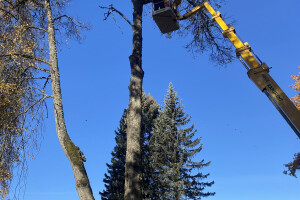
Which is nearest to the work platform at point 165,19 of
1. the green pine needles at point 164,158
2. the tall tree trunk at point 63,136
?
the tall tree trunk at point 63,136

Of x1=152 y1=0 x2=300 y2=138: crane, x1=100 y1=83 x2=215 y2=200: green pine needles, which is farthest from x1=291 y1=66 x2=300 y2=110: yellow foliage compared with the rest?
x1=152 y1=0 x2=300 y2=138: crane

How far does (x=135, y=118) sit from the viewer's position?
5.96m

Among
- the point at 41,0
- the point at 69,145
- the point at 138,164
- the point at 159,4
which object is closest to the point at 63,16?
the point at 41,0

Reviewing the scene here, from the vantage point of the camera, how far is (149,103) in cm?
2828

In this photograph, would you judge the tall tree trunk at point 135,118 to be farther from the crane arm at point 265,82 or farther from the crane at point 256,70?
the crane arm at point 265,82

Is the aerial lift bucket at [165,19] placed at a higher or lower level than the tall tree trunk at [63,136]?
higher

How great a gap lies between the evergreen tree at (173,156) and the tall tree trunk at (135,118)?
1700cm

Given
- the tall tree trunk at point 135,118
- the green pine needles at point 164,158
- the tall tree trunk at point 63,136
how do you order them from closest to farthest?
the tall tree trunk at point 63,136
the tall tree trunk at point 135,118
the green pine needles at point 164,158

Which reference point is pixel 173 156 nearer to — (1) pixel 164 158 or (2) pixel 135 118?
(1) pixel 164 158

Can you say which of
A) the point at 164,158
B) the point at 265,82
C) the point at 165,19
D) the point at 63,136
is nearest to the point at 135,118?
the point at 63,136

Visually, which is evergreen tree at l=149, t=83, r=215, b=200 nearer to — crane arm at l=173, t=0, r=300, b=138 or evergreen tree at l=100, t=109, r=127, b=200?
evergreen tree at l=100, t=109, r=127, b=200

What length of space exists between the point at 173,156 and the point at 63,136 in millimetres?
20237

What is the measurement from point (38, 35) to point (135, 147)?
392cm

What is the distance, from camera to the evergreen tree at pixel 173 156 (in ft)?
75.5
